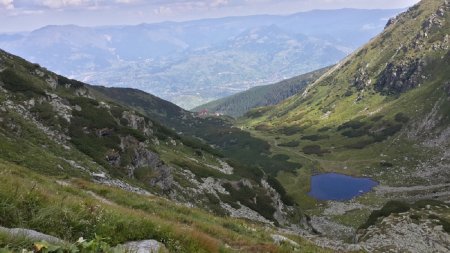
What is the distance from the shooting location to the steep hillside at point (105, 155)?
4431cm

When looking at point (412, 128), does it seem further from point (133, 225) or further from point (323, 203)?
point (133, 225)

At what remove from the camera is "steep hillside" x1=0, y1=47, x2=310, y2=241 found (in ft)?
145

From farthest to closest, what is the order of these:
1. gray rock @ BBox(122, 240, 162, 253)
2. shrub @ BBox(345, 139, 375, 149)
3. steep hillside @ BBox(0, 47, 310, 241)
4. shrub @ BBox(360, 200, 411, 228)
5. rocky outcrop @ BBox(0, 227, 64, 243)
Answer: shrub @ BBox(345, 139, 375, 149)
shrub @ BBox(360, 200, 411, 228)
steep hillside @ BBox(0, 47, 310, 241)
gray rock @ BBox(122, 240, 162, 253)
rocky outcrop @ BBox(0, 227, 64, 243)

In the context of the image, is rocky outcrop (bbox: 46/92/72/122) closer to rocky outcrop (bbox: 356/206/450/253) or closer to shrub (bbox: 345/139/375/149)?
rocky outcrop (bbox: 356/206/450/253)

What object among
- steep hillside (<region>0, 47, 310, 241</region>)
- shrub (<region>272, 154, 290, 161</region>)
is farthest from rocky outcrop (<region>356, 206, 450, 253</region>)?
shrub (<region>272, 154, 290, 161</region>)

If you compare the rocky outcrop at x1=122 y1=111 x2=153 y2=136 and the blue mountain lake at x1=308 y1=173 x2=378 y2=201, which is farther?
the blue mountain lake at x1=308 y1=173 x2=378 y2=201

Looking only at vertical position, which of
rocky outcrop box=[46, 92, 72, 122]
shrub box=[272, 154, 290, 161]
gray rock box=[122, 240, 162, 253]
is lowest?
shrub box=[272, 154, 290, 161]

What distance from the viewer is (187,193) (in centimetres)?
6341

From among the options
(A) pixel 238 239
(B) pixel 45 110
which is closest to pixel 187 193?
(B) pixel 45 110

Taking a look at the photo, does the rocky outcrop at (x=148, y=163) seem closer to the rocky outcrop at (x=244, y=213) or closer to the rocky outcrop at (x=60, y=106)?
the rocky outcrop at (x=60, y=106)

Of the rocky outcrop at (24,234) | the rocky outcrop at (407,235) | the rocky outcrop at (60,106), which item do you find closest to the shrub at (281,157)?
the rocky outcrop at (407,235)

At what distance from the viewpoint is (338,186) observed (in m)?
148

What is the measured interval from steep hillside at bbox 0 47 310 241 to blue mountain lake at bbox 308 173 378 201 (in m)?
50.5

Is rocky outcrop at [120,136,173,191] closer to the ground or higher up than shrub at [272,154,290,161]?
higher up
